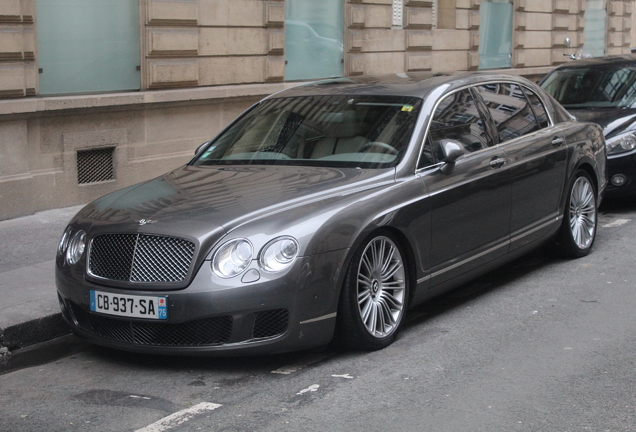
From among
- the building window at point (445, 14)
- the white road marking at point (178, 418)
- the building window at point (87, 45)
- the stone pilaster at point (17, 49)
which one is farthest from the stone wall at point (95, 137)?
the building window at point (445, 14)

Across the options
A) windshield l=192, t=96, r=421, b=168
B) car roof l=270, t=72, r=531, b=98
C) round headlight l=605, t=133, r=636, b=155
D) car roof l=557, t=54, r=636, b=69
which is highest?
car roof l=557, t=54, r=636, b=69

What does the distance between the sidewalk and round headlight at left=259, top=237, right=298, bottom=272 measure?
1852 mm

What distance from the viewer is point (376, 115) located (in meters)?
6.57

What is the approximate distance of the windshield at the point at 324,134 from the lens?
634 centimetres

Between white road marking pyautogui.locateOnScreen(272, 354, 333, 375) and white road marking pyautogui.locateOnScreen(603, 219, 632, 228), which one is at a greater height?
white road marking pyautogui.locateOnScreen(603, 219, 632, 228)

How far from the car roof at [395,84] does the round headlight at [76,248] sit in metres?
2.10

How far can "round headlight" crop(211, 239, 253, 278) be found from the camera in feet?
17.0

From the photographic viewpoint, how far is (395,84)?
6996 millimetres

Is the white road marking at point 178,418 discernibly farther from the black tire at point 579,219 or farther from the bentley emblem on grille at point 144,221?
the black tire at point 579,219

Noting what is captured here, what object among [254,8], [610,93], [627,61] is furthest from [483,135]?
[254,8]

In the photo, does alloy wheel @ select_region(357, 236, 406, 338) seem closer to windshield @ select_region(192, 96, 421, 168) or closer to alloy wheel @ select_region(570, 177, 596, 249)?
windshield @ select_region(192, 96, 421, 168)

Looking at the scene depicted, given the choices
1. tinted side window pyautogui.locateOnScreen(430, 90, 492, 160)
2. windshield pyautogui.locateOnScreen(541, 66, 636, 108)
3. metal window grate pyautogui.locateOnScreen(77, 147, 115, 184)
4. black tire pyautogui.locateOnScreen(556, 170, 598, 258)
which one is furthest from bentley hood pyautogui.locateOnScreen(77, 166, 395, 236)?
windshield pyautogui.locateOnScreen(541, 66, 636, 108)

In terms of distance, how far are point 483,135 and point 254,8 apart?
23.6 feet

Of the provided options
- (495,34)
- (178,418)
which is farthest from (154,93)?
(495,34)
